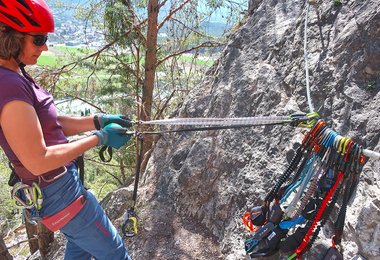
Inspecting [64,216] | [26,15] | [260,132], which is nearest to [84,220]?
[64,216]

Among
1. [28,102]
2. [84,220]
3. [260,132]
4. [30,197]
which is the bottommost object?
[84,220]

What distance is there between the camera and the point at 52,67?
759cm

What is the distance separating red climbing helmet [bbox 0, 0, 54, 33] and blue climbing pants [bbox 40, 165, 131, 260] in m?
0.82

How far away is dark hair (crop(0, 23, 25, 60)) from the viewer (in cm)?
171

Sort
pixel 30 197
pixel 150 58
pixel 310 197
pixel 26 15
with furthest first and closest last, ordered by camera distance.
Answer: pixel 150 58, pixel 310 197, pixel 30 197, pixel 26 15

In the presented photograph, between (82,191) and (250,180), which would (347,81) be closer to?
(250,180)

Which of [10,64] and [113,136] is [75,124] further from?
[10,64]

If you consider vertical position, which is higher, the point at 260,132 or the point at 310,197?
the point at 260,132

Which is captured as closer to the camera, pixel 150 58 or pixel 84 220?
pixel 84 220

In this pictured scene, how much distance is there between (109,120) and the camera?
245 cm

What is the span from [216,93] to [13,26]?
2.34 metres

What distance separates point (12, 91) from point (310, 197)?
180cm

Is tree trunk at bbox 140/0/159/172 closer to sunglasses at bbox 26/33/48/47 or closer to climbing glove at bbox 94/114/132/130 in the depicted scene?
climbing glove at bbox 94/114/132/130

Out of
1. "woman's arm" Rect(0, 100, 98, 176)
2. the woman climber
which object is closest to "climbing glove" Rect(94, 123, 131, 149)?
the woman climber
